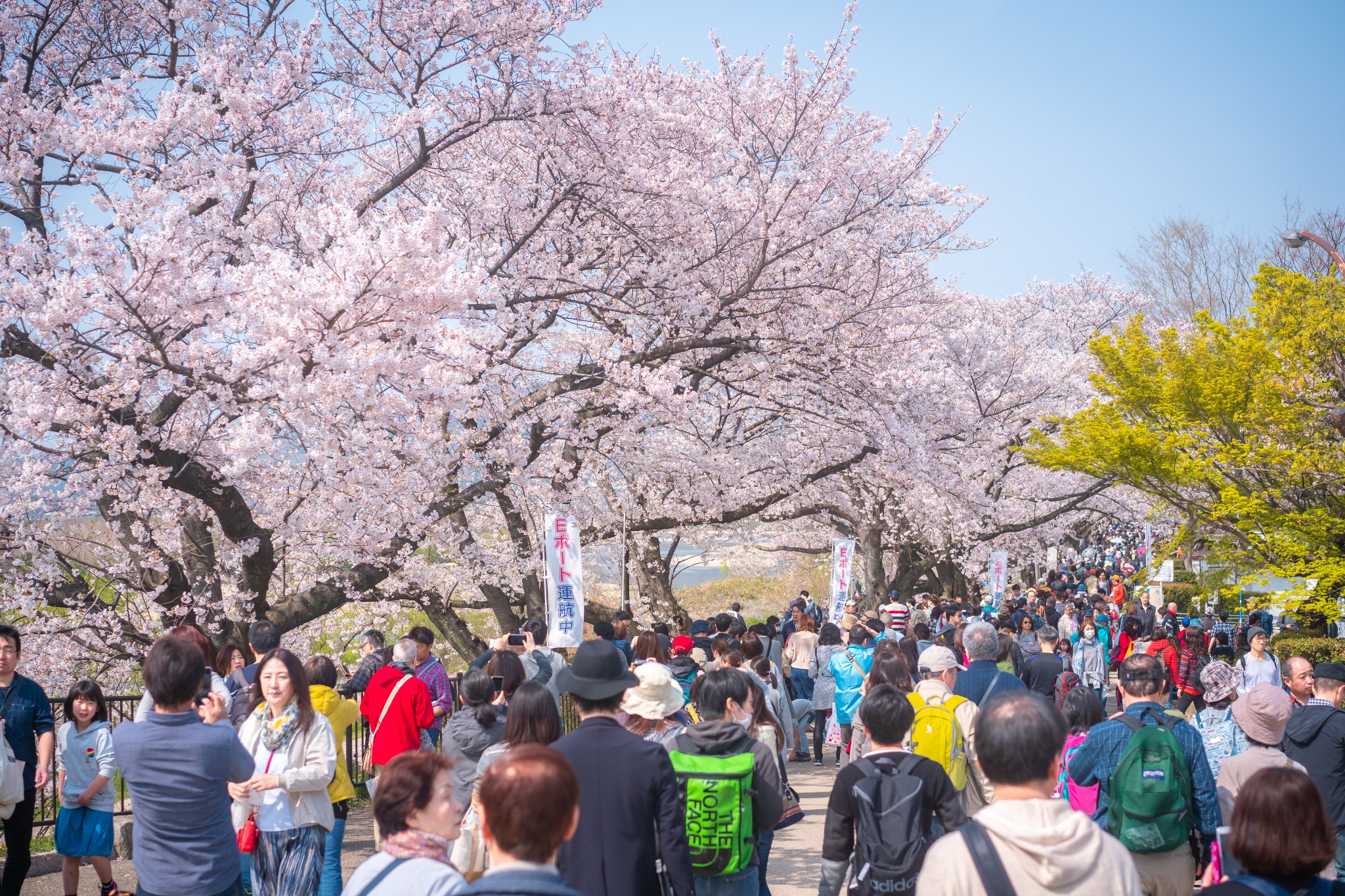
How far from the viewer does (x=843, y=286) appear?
12.5 m

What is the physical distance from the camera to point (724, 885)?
3.61 meters

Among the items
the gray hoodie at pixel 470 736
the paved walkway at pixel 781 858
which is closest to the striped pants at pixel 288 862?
the gray hoodie at pixel 470 736

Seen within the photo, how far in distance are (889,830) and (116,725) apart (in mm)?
7882

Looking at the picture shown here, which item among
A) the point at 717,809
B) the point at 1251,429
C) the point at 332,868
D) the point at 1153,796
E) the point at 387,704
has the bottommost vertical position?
the point at 332,868

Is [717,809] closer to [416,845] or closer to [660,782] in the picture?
[660,782]

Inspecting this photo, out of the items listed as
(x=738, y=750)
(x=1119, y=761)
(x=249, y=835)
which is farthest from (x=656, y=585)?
(x=738, y=750)

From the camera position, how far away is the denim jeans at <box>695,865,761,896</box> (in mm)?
3611

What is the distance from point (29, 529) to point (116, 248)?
3.04m

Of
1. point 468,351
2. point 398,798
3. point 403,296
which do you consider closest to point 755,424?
point 468,351

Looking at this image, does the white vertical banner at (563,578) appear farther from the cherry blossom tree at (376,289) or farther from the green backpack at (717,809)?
the green backpack at (717,809)

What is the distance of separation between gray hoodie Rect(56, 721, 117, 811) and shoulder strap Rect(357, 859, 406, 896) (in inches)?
146

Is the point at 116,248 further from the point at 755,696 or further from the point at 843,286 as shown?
the point at 843,286

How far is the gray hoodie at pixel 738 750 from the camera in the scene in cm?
364

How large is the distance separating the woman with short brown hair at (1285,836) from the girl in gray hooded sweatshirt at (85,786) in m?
5.38
